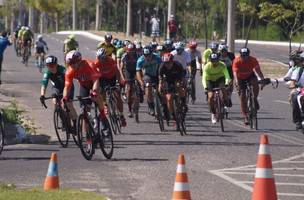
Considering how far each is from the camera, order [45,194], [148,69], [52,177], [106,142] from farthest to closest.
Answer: [148,69] → [106,142] → [52,177] → [45,194]

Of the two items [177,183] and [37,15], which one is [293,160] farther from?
[37,15]

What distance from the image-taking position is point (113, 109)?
20422mm

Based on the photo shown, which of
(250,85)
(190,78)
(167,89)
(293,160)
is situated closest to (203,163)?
(293,160)

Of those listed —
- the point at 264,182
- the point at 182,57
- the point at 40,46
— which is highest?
the point at 182,57

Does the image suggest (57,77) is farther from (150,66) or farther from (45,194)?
(45,194)

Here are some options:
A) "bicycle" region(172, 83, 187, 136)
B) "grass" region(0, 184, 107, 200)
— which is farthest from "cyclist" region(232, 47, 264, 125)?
"grass" region(0, 184, 107, 200)

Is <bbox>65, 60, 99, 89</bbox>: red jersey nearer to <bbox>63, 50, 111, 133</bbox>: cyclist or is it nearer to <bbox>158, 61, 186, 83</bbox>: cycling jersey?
<bbox>63, 50, 111, 133</bbox>: cyclist

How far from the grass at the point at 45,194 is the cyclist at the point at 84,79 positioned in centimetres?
421

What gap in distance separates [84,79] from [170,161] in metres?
2.36

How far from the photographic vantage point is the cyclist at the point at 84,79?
16.1 m

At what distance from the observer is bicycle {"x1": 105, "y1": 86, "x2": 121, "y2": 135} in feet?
66.4

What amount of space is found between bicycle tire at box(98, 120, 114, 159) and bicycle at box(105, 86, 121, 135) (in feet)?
12.5

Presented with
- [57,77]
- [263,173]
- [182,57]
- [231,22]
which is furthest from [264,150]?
[231,22]

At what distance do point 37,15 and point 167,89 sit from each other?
12748 centimetres
